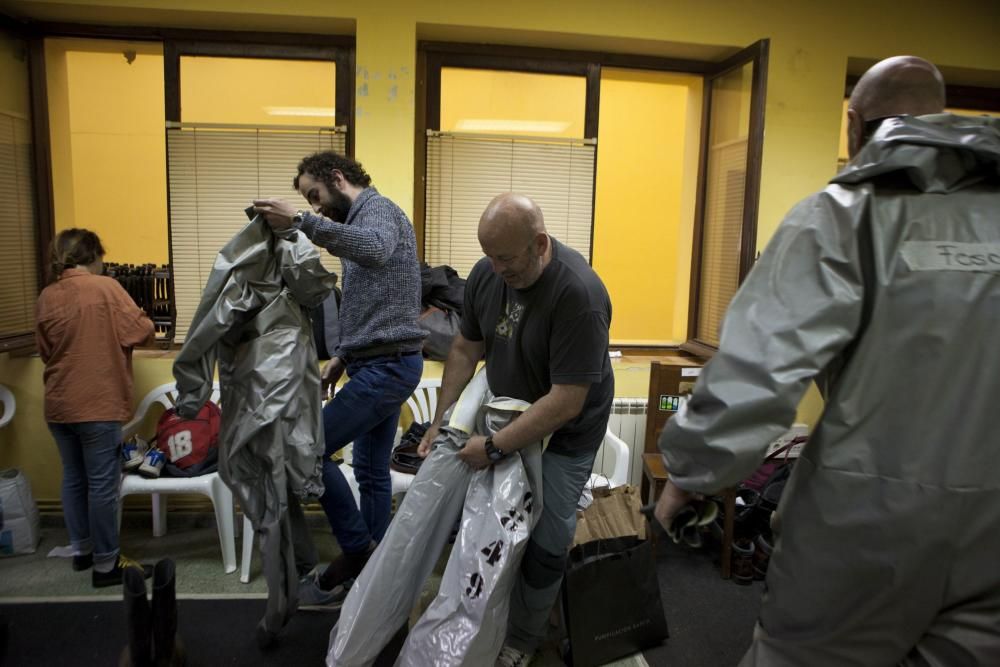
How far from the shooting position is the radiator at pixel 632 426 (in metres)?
2.96

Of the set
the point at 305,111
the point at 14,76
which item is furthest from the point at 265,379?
the point at 14,76

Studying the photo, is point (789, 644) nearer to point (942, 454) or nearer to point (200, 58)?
point (942, 454)

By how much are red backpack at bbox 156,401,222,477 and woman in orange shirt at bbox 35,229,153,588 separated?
18 cm

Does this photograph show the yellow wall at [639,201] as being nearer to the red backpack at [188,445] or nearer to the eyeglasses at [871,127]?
the red backpack at [188,445]

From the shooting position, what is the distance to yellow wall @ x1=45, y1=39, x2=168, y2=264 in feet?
13.6

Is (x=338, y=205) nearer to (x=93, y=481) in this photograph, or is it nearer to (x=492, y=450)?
(x=492, y=450)

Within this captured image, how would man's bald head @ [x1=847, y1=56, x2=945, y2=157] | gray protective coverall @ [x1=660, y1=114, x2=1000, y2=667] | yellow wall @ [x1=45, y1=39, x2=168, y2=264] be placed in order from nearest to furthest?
gray protective coverall @ [x1=660, y1=114, x2=1000, y2=667] → man's bald head @ [x1=847, y1=56, x2=945, y2=157] → yellow wall @ [x1=45, y1=39, x2=168, y2=264]

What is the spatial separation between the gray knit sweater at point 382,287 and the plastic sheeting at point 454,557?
44 centimetres

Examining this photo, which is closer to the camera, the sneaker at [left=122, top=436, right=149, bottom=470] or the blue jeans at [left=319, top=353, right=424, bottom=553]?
the blue jeans at [left=319, top=353, right=424, bottom=553]

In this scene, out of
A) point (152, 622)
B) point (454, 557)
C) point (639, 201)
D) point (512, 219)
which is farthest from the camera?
point (639, 201)

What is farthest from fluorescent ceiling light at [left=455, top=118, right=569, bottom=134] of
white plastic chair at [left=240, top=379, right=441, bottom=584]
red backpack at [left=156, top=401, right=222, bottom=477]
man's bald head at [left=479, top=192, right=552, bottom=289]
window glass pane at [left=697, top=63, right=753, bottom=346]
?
red backpack at [left=156, top=401, right=222, bottom=477]

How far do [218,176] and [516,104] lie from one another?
1482 mm

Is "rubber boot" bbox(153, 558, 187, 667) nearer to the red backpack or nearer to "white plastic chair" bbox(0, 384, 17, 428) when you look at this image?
the red backpack

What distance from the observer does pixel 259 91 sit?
301cm
